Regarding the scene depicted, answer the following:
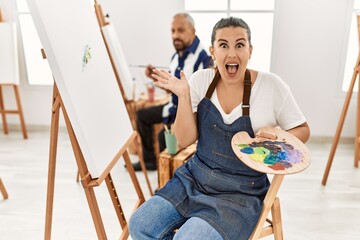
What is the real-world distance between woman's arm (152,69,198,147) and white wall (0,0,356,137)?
197 centimetres

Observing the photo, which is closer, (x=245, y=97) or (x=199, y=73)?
(x=245, y=97)

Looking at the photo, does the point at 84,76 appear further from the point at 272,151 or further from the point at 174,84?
the point at 272,151

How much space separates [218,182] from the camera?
1479 mm

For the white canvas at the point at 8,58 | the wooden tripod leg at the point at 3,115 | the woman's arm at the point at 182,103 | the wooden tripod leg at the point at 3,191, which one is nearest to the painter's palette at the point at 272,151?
the woman's arm at the point at 182,103

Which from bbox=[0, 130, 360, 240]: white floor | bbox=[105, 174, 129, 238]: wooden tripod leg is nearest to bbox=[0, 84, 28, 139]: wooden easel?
bbox=[0, 130, 360, 240]: white floor

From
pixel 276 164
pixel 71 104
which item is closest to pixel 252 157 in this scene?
pixel 276 164

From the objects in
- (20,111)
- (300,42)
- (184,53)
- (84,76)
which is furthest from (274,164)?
Answer: (20,111)

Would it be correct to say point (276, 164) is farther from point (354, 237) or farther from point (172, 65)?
point (172, 65)

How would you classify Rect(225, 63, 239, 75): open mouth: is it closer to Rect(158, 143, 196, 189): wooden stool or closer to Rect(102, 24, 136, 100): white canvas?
Rect(158, 143, 196, 189): wooden stool

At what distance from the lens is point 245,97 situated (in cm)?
149

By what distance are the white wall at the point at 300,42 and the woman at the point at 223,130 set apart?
6.22ft

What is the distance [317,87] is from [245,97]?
2.10m

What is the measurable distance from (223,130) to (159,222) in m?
0.46

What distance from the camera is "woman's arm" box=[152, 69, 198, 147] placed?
150 cm
